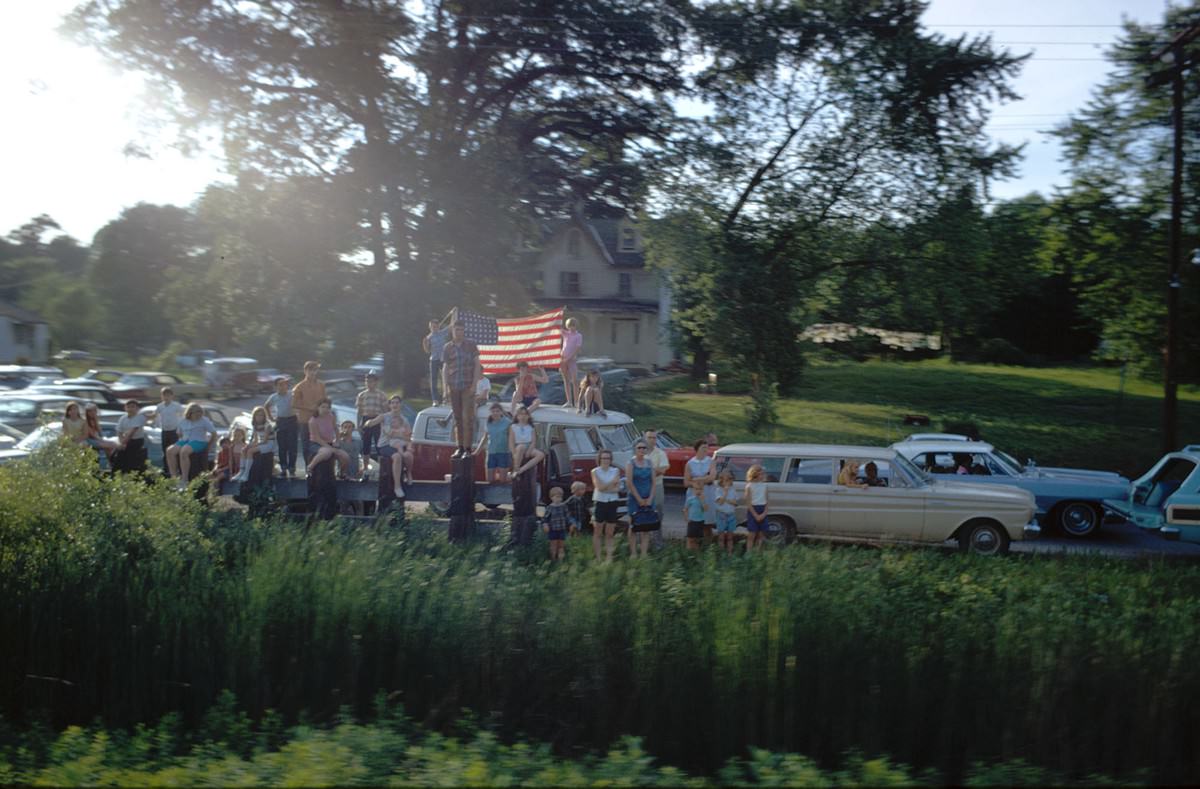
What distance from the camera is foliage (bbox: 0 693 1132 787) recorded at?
5.90 meters

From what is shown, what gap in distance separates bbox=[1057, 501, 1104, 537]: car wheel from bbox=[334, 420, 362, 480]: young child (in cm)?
1222

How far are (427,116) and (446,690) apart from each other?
26.3 m

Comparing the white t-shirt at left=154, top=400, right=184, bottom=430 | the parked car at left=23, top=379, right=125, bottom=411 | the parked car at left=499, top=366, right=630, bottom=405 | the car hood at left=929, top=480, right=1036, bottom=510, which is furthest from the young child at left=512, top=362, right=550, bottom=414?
the parked car at left=23, top=379, right=125, bottom=411

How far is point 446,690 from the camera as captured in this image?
9391 millimetres

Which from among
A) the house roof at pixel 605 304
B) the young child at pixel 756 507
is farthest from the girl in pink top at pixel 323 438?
the house roof at pixel 605 304

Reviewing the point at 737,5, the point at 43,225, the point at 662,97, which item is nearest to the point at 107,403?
the point at 662,97

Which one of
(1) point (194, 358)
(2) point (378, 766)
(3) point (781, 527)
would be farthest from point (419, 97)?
(1) point (194, 358)

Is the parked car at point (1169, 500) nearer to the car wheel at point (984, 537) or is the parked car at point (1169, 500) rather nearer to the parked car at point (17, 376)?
the car wheel at point (984, 537)

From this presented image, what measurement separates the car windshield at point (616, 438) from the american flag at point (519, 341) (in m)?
1.47

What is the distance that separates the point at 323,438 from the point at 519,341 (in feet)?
13.6

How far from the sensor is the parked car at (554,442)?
1627 centimetres

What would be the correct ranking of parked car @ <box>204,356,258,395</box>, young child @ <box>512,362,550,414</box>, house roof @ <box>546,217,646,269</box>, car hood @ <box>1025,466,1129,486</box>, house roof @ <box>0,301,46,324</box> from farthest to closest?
1. house roof @ <box>0,301,46,324</box>
2. house roof @ <box>546,217,646,269</box>
3. parked car @ <box>204,356,258,395</box>
4. car hood @ <box>1025,466,1129,486</box>
5. young child @ <box>512,362,550,414</box>

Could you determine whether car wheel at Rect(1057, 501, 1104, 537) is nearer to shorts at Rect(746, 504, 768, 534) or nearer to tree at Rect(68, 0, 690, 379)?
shorts at Rect(746, 504, 768, 534)

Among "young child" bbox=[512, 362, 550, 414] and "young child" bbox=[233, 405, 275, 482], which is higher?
"young child" bbox=[512, 362, 550, 414]
